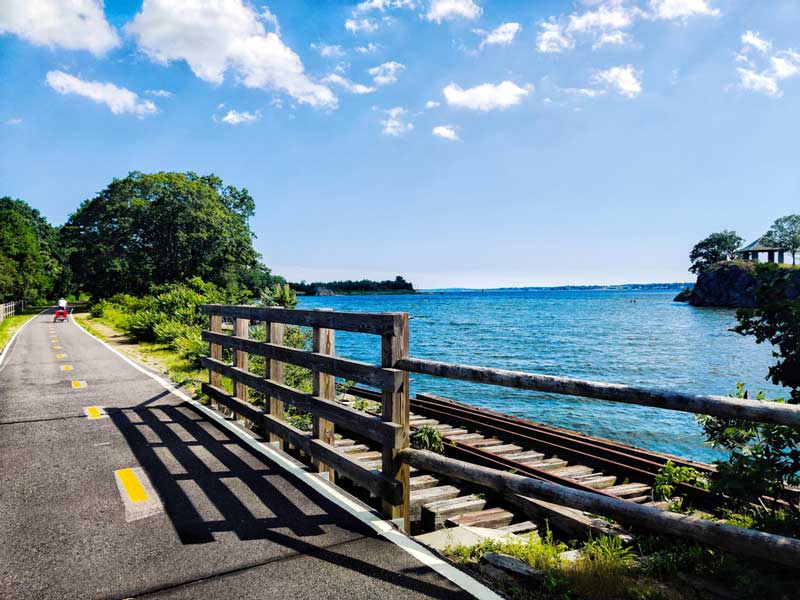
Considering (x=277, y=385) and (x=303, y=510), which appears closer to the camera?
(x=303, y=510)

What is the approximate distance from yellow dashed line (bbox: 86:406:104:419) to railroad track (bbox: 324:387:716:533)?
3.57 meters

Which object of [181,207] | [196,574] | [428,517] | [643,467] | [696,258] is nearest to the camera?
[196,574]

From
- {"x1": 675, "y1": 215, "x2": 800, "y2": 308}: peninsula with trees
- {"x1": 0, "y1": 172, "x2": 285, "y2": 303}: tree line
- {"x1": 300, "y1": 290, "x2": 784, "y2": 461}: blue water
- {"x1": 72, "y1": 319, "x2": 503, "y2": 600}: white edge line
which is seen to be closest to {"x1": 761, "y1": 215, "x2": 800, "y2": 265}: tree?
{"x1": 675, "y1": 215, "x2": 800, "y2": 308}: peninsula with trees

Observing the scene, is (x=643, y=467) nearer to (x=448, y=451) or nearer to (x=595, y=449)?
(x=595, y=449)

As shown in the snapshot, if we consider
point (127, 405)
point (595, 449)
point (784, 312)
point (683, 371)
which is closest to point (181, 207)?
point (683, 371)

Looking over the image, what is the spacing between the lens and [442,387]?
22.5 meters

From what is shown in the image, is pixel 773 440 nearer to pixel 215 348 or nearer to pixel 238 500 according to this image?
pixel 238 500

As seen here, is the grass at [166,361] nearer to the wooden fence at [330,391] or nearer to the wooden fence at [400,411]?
the wooden fence at [330,391]

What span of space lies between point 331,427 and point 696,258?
177266 mm

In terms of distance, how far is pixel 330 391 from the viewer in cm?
540

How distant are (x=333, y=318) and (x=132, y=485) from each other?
243 cm

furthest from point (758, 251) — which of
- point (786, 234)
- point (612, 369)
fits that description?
point (612, 369)

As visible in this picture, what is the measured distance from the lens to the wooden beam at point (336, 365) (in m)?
4.36

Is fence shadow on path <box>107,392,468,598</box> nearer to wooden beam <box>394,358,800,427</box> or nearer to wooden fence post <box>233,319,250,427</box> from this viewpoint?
wooden fence post <box>233,319,250,427</box>
